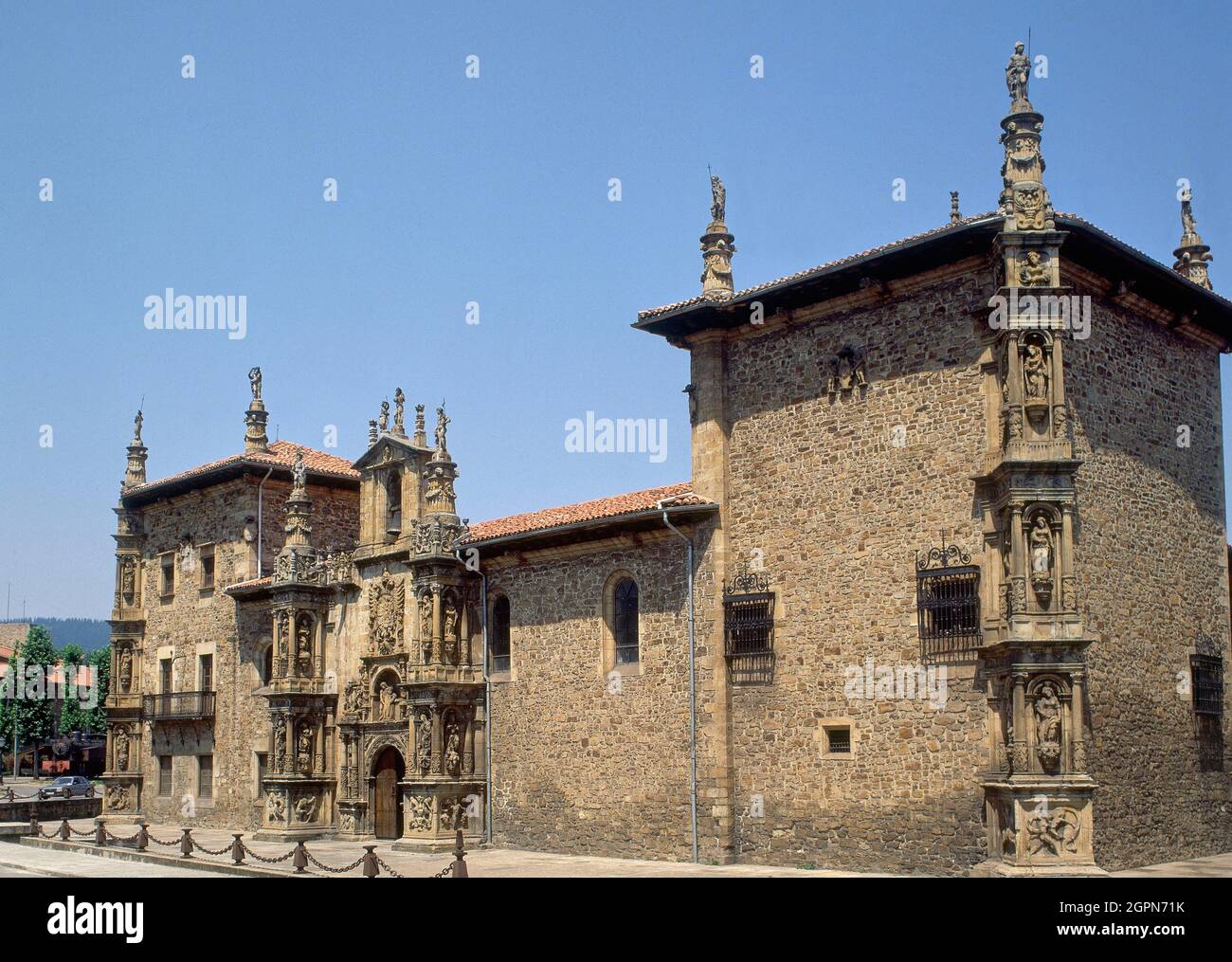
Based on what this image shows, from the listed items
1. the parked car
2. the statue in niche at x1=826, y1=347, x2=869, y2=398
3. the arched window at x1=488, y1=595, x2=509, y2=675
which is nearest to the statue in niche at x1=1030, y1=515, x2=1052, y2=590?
the statue in niche at x1=826, y1=347, x2=869, y2=398

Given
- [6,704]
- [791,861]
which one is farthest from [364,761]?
[6,704]

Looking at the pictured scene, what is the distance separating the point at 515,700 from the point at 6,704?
2144 inches

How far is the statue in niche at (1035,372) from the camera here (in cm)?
2097

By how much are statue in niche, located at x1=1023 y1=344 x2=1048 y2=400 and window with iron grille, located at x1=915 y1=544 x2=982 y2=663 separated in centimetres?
283

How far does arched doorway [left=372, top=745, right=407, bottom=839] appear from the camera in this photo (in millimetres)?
33344

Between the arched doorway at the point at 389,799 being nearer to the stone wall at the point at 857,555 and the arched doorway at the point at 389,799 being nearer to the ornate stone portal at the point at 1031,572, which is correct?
the stone wall at the point at 857,555

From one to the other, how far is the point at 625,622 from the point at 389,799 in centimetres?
935

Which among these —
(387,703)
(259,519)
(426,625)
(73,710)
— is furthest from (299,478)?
(73,710)

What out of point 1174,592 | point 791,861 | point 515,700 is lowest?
point 791,861

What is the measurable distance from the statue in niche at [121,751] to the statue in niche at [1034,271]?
3223 cm

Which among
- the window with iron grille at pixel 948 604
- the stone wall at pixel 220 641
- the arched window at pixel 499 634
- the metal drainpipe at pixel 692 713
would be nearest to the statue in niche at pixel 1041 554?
the window with iron grille at pixel 948 604
